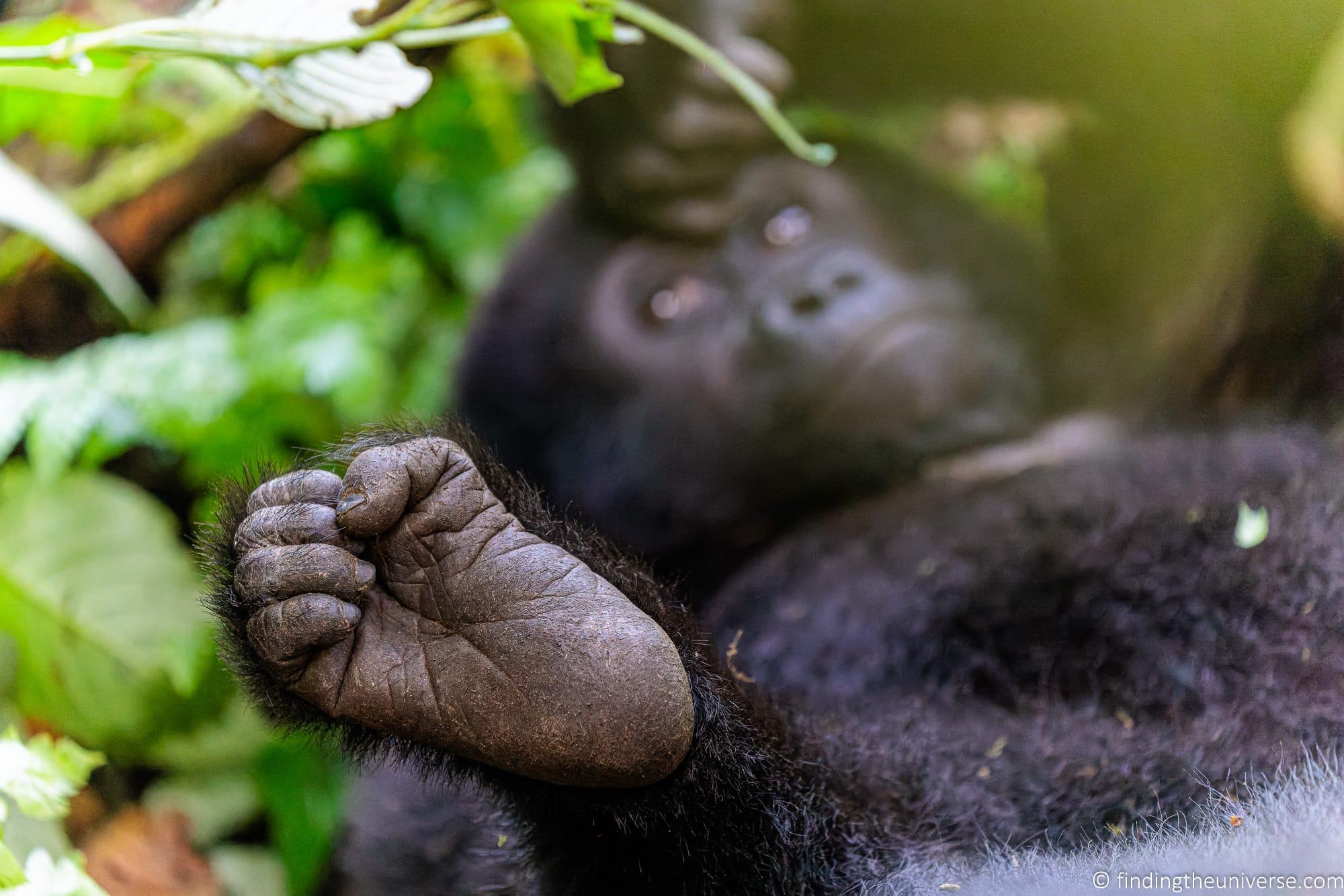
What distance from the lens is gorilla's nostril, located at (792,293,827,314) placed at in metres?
1.72

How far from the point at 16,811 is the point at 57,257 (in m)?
1.08

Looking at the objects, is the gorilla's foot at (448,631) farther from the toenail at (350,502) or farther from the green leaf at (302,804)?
the green leaf at (302,804)

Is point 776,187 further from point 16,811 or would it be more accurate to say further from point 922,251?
point 16,811

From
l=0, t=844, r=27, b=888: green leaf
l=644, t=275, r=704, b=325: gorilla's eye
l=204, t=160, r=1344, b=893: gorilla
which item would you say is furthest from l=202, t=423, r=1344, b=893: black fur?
l=644, t=275, r=704, b=325: gorilla's eye

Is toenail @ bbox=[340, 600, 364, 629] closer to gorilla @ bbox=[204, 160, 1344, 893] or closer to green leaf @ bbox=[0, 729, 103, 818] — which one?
gorilla @ bbox=[204, 160, 1344, 893]

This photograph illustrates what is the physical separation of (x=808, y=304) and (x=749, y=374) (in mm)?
168

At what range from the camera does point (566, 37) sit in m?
0.93

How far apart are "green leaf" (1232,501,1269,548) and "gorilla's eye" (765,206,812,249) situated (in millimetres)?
943

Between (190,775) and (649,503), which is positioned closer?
(190,775)

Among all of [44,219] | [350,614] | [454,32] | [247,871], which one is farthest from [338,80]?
[247,871]

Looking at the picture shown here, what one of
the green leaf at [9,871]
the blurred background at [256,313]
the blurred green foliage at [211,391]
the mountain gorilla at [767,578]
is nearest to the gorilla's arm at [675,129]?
the mountain gorilla at [767,578]

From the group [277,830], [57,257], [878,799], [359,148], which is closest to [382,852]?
[277,830]

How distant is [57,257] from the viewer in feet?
5.83

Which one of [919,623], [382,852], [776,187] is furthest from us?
[776,187]
